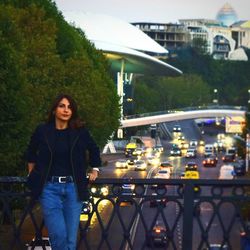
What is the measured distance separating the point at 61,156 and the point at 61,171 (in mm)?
153

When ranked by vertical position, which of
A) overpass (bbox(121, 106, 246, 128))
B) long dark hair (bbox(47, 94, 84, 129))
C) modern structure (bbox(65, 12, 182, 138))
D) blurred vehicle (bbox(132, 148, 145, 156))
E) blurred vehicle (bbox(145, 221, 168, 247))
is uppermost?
modern structure (bbox(65, 12, 182, 138))

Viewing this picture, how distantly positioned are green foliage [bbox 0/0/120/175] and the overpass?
146 ft

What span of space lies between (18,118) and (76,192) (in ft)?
62.0

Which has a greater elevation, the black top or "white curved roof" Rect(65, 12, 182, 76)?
"white curved roof" Rect(65, 12, 182, 76)

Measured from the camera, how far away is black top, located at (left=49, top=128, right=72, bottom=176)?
9.64m

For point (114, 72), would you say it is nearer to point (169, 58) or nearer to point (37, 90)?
point (169, 58)

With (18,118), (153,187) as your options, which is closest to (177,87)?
(18,118)

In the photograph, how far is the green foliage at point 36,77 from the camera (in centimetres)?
2831

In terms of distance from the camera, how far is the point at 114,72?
125688 mm

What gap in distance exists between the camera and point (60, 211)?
968cm

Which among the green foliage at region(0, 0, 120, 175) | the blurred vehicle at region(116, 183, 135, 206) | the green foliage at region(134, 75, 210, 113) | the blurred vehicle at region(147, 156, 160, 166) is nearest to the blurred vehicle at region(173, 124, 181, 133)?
the green foliage at region(134, 75, 210, 113)

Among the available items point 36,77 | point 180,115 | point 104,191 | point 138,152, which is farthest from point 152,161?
point 104,191

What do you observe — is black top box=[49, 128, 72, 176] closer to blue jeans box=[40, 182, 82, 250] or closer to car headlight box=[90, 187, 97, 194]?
blue jeans box=[40, 182, 82, 250]

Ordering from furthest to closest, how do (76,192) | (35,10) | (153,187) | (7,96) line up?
(35,10)
(7,96)
(153,187)
(76,192)
